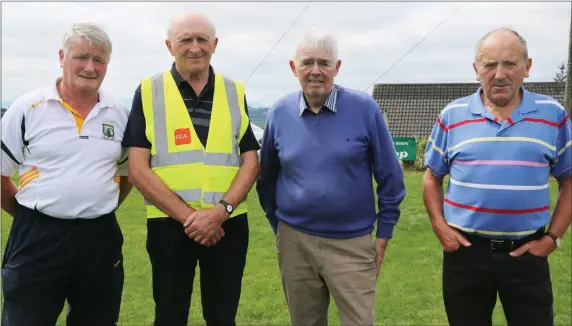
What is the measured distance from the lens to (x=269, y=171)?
318cm

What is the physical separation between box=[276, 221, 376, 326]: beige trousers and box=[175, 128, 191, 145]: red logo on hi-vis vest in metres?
0.72

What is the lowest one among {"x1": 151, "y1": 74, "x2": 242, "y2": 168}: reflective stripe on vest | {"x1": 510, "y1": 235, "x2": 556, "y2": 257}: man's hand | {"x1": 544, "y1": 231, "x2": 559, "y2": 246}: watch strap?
{"x1": 510, "y1": 235, "x2": 556, "y2": 257}: man's hand

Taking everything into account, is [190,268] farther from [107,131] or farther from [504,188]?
[504,188]

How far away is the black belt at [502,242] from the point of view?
277 centimetres

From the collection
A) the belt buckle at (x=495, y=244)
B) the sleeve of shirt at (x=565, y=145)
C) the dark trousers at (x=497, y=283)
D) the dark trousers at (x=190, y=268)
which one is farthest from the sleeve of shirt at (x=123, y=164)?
the sleeve of shirt at (x=565, y=145)

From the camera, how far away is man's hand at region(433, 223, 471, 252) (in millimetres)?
2844

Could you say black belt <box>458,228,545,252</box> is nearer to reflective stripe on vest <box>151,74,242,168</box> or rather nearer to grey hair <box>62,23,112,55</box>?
reflective stripe on vest <box>151,74,242,168</box>

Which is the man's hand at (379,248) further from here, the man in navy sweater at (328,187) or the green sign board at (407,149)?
the green sign board at (407,149)

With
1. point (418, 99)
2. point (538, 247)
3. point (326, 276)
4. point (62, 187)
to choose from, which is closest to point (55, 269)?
point (62, 187)

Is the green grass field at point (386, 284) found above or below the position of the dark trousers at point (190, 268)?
below

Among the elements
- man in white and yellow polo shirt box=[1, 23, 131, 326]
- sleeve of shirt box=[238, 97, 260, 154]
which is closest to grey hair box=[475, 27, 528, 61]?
sleeve of shirt box=[238, 97, 260, 154]

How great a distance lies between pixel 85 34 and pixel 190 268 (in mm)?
1303

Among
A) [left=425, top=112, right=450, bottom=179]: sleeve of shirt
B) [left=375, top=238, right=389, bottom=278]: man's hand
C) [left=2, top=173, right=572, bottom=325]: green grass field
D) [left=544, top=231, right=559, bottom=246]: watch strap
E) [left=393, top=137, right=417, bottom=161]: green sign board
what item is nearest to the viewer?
[left=544, top=231, right=559, bottom=246]: watch strap

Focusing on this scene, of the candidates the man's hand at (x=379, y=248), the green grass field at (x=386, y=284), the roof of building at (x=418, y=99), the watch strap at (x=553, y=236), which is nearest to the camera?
the watch strap at (x=553, y=236)
